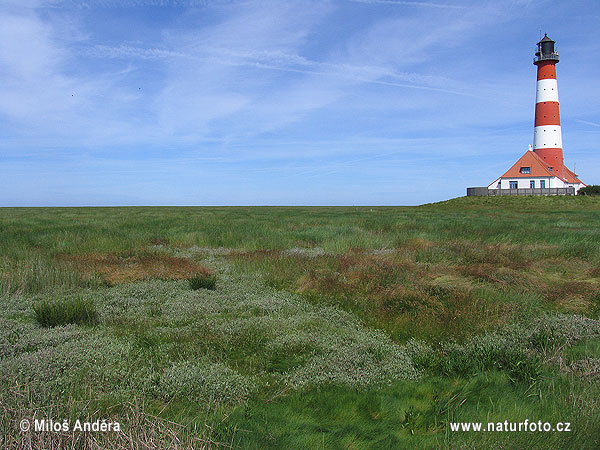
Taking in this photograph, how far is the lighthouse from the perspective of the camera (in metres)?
58.3

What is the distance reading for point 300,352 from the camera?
5969 millimetres

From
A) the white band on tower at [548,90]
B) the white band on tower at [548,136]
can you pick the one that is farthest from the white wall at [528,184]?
the white band on tower at [548,90]

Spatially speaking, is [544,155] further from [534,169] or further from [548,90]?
[548,90]

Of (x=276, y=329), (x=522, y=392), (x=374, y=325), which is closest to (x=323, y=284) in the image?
(x=374, y=325)

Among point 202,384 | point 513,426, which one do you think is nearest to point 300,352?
point 202,384

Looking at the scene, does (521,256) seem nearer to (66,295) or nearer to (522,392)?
(522,392)

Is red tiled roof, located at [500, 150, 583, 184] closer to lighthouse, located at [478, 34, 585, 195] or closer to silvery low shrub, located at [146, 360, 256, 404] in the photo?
lighthouse, located at [478, 34, 585, 195]

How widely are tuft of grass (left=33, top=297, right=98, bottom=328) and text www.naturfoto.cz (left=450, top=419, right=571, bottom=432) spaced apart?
6.11 metres

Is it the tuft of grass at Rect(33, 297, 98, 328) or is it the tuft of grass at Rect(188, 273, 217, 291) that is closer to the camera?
the tuft of grass at Rect(33, 297, 98, 328)

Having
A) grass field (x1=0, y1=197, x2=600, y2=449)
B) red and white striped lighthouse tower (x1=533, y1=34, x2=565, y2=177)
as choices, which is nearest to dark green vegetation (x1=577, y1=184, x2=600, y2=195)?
red and white striped lighthouse tower (x1=533, y1=34, x2=565, y2=177)

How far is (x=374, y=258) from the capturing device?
13312 millimetres

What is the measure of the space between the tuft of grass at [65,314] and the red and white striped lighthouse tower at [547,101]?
2661 inches

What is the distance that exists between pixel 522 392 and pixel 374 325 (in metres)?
2.99

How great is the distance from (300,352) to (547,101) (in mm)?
66850
